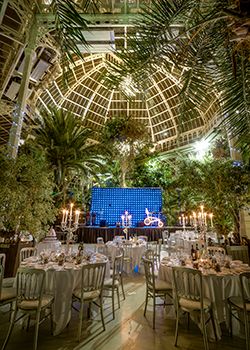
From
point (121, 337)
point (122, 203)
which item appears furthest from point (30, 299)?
point (122, 203)

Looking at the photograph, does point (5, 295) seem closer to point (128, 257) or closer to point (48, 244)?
point (128, 257)

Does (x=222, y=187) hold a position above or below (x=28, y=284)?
above

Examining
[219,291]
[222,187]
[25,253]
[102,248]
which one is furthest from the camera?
[222,187]

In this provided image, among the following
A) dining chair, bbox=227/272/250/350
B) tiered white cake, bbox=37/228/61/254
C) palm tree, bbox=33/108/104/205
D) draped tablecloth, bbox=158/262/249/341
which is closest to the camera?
dining chair, bbox=227/272/250/350

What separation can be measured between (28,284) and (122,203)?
9795 millimetres

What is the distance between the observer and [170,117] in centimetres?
1706

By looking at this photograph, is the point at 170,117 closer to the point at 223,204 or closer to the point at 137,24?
the point at 223,204

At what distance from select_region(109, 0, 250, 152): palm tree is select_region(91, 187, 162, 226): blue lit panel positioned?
11.1 meters

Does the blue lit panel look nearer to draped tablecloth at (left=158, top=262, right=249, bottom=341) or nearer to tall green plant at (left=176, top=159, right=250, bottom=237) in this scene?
tall green plant at (left=176, top=159, right=250, bottom=237)

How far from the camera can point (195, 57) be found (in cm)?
127

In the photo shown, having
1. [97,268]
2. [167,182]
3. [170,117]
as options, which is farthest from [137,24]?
[170,117]

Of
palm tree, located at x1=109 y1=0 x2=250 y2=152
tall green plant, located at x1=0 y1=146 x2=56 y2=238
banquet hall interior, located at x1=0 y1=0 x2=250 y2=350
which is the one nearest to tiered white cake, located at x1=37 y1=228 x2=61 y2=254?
banquet hall interior, located at x1=0 y1=0 x2=250 y2=350

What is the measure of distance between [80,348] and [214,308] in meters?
1.67

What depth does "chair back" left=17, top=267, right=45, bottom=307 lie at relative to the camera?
2.25 meters
